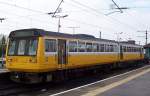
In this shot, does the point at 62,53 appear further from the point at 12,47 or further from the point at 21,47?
the point at 12,47

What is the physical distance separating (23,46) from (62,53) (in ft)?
7.92

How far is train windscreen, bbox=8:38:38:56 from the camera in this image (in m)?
17.6

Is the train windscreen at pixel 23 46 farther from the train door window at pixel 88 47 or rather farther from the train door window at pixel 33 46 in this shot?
A: the train door window at pixel 88 47

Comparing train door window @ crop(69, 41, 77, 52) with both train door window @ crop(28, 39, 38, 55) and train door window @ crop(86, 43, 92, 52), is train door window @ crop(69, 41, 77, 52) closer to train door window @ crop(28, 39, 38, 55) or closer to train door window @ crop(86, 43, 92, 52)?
train door window @ crop(86, 43, 92, 52)

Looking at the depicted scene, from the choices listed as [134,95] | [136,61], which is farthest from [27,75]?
[136,61]

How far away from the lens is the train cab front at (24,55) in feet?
56.7

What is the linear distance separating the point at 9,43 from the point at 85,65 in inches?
238

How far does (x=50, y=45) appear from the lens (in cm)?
1827

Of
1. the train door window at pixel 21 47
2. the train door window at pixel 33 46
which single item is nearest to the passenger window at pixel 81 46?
the train door window at pixel 21 47

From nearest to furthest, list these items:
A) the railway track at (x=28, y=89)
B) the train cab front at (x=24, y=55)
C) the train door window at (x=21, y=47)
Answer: the railway track at (x=28, y=89)
the train cab front at (x=24, y=55)
the train door window at (x=21, y=47)

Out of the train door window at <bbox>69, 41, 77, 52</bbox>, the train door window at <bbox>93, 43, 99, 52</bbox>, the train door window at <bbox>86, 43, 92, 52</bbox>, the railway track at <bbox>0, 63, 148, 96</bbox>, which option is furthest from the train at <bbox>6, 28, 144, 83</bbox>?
the train door window at <bbox>93, 43, 99, 52</bbox>

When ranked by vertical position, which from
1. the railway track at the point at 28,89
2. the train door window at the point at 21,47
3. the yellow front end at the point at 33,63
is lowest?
the railway track at the point at 28,89

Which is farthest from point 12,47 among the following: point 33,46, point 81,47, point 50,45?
point 81,47

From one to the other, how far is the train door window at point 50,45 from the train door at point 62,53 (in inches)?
24.4
